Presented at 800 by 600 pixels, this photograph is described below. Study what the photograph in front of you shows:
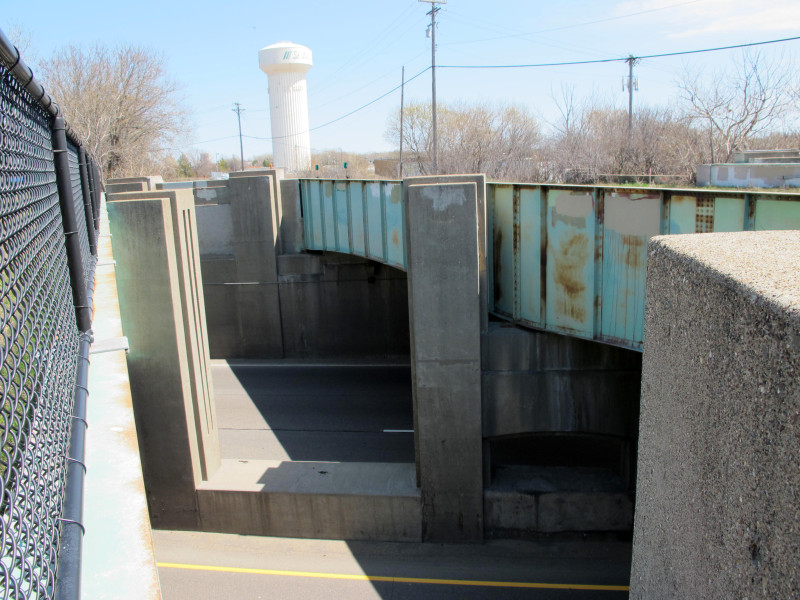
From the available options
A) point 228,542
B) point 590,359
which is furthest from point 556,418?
point 228,542

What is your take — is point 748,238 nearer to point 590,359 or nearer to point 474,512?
point 590,359

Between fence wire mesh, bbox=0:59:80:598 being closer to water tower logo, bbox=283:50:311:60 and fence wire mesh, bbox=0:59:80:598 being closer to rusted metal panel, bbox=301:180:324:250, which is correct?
rusted metal panel, bbox=301:180:324:250

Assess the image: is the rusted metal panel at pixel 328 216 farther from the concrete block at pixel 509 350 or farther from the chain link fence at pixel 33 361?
the chain link fence at pixel 33 361

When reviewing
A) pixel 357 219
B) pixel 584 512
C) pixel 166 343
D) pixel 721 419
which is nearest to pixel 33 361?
pixel 721 419

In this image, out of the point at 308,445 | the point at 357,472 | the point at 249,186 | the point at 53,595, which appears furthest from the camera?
the point at 249,186

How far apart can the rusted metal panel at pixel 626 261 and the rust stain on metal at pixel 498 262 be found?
212 centimetres

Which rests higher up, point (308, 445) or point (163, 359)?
point (163, 359)

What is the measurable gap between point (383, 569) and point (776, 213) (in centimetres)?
735

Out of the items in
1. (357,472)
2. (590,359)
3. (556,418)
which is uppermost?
(590,359)

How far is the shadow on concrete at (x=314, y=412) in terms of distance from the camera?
14.3 metres

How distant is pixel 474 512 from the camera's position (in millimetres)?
11117

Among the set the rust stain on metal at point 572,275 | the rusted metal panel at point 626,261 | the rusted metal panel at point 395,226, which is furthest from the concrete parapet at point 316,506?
the rusted metal panel at point 395,226

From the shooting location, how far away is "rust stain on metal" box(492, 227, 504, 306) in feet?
36.8

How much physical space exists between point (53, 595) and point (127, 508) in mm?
965
